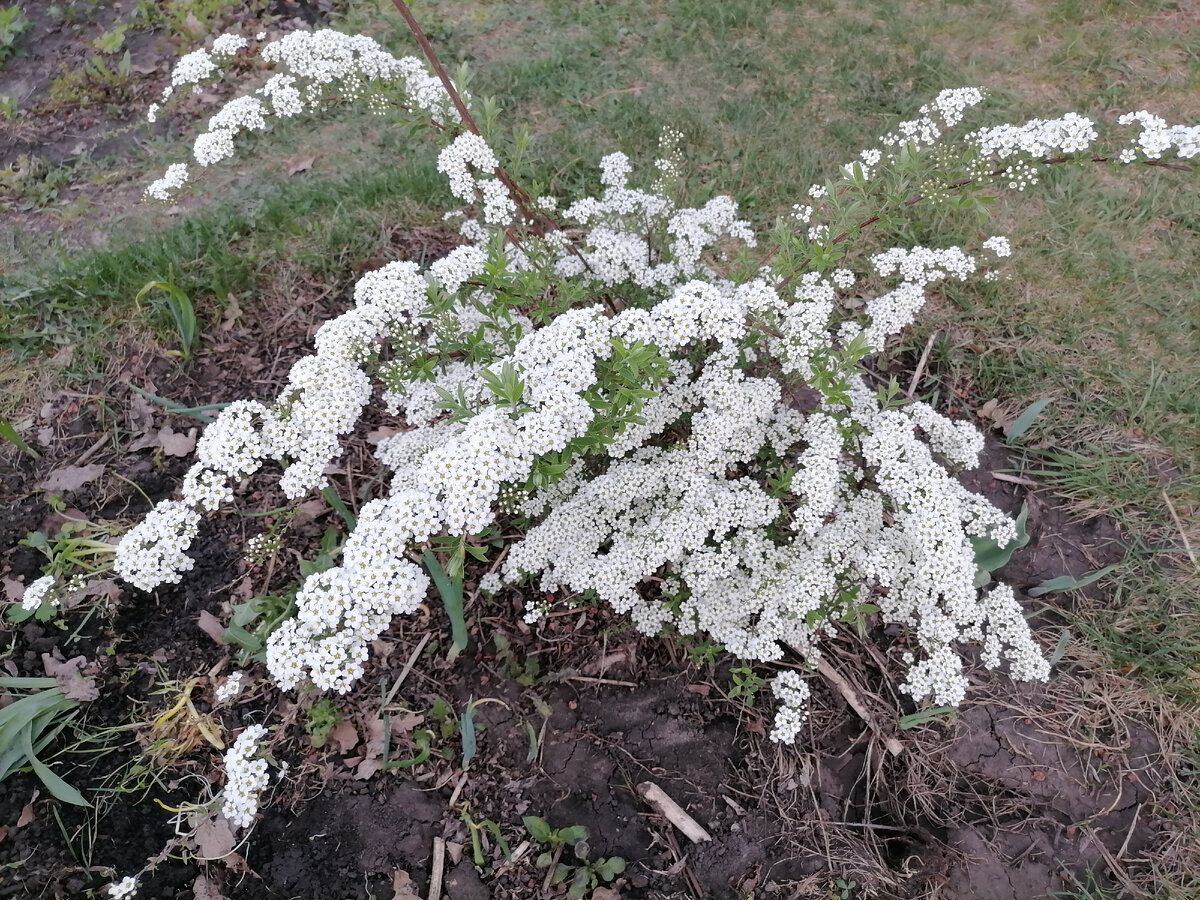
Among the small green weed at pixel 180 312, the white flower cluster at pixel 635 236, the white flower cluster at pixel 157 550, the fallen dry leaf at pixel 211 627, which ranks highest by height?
the white flower cluster at pixel 635 236

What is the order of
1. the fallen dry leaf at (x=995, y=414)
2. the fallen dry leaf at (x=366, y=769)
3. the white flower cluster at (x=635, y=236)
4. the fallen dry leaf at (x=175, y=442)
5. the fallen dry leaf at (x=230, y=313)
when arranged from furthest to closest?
the fallen dry leaf at (x=230, y=313) < the fallen dry leaf at (x=995, y=414) < the fallen dry leaf at (x=175, y=442) < the white flower cluster at (x=635, y=236) < the fallen dry leaf at (x=366, y=769)

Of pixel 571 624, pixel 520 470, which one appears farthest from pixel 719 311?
pixel 571 624

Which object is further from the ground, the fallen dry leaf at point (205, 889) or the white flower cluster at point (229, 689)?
the white flower cluster at point (229, 689)

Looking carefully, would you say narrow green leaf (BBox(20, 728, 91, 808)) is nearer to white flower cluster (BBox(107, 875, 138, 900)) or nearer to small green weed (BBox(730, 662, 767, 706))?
white flower cluster (BBox(107, 875, 138, 900))

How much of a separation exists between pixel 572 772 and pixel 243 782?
129cm

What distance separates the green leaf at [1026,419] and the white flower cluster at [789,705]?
1973mm

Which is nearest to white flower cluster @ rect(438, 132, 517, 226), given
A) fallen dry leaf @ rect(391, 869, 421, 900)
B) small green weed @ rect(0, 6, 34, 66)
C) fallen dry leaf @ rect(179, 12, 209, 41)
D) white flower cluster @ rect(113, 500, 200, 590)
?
white flower cluster @ rect(113, 500, 200, 590)

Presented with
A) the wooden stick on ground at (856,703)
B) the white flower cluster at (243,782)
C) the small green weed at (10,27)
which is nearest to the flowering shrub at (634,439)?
the white flower cluster at (243,782)

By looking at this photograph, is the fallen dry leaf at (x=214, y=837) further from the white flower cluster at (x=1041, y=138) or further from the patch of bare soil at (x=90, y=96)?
the patch of bare soil at (x=90, y=96)

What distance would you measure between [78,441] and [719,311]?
3.66 meters

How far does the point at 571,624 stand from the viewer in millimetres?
3551

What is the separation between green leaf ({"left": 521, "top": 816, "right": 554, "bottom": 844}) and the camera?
301 centimetres

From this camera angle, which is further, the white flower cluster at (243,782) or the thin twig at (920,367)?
the thin twig at (920,367)

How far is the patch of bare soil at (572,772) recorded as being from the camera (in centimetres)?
299
